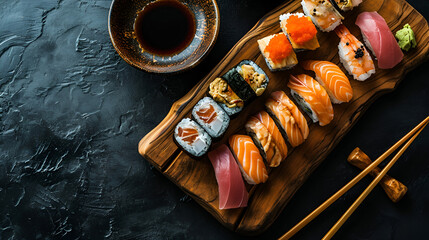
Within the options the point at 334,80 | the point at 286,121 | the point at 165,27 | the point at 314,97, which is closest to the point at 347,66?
the point at 334,80

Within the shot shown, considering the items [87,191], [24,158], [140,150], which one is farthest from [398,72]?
[24,158]

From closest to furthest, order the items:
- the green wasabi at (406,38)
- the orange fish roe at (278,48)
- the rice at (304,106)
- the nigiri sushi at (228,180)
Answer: the nigiri sushi at (228,180)
the orange fish roe at (278,48)
the rice at (304,106)
the green wasabi at (406,38)

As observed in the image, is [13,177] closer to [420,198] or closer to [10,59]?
[10,59]

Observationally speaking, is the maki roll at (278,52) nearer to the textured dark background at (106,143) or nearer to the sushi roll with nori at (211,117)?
the textured dark background at (106,143)

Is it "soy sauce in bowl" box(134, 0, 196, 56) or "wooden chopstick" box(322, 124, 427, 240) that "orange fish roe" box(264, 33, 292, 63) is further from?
"wooden chopstick" box(322, 124, 427, 240)

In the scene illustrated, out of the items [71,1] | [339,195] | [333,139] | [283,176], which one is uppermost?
[71,1]

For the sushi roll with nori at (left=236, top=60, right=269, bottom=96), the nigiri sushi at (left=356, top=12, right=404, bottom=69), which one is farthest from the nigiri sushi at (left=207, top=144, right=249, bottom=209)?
the nigiri sushi at (left=356, top=12, right=404, bottom=69)

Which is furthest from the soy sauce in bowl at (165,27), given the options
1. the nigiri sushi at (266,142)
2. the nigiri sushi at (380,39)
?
the nigiri sushi at (380,39)
